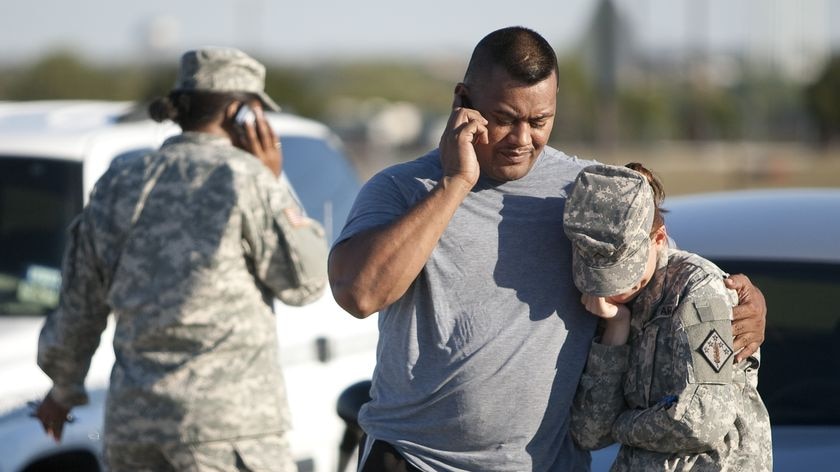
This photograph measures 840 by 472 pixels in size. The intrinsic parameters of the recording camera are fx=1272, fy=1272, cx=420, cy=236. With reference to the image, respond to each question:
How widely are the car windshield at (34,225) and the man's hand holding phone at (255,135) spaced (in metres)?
1.28

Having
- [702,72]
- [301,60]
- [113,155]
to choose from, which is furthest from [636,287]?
[301,60]

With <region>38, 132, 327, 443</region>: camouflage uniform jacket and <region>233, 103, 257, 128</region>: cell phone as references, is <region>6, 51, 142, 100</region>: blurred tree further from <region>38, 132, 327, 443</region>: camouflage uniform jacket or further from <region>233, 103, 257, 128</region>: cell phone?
<region>38, 132, 327, 443</region>: camouflage uniform jacket

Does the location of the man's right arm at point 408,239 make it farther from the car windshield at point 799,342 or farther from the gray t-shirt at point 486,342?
the car windshield at point 799,342

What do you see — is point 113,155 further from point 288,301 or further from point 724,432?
point 724,432

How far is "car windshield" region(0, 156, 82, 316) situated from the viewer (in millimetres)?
4812

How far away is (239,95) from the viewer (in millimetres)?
3930

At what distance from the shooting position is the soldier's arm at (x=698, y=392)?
2.66 m

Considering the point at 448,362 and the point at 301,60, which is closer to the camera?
the point at 448,362

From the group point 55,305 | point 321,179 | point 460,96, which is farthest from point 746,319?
point 321,179

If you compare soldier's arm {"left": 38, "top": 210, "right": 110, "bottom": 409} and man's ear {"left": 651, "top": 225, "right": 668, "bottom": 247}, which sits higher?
man's ear {"left": 651, "top": 225, "right": 668, "bottom": 247}

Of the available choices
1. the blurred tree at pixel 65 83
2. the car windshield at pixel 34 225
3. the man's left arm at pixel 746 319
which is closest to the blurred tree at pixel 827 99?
the blurred tree at pixel 65 83

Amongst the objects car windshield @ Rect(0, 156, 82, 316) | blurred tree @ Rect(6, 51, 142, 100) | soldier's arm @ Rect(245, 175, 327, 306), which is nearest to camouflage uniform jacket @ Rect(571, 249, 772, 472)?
soldier's arm @ Rect(245, 175, 327, 306)

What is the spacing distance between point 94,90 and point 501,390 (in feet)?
196

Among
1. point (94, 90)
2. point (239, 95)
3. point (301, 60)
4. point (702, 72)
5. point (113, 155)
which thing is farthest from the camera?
point (301, 60)
